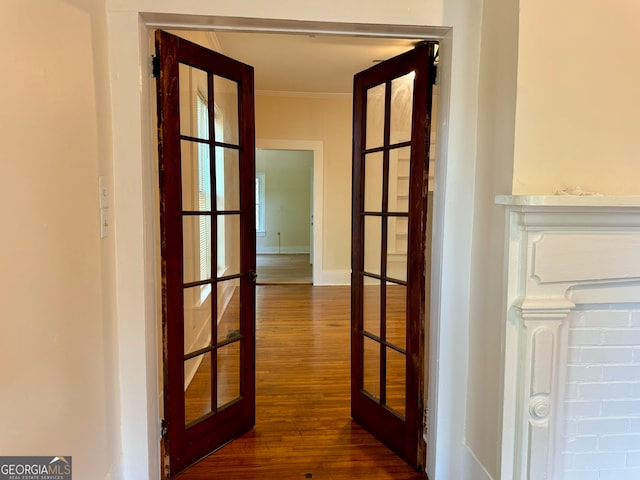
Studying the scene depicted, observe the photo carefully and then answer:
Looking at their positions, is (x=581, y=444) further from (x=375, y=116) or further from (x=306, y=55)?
(x=306, y=55)

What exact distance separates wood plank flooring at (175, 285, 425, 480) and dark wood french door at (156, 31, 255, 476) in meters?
0.16

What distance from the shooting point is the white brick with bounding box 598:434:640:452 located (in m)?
1.75

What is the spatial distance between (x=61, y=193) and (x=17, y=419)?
0.69 metres

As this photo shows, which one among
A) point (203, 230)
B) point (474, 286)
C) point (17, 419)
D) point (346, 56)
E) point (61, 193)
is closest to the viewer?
point (17, 419)

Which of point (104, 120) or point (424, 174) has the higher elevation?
point (104, 120)

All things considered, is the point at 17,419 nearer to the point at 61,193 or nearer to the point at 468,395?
the point at 61,193

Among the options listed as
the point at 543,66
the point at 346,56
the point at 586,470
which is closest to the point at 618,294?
the point at 586,470

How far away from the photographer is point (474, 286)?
1.96 meters

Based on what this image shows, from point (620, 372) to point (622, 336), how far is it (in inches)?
6.0

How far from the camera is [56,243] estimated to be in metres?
1.35

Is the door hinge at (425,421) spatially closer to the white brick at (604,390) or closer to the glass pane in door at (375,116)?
the white brick at (604,390)

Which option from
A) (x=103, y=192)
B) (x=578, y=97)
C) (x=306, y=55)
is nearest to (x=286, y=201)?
(x=306, y=55)

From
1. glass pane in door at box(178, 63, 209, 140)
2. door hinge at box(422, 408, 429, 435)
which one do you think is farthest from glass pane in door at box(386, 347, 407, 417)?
glass pane in door at box(178, 63, 209, 140)

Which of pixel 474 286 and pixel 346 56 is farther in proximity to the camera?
pixel 346 56
